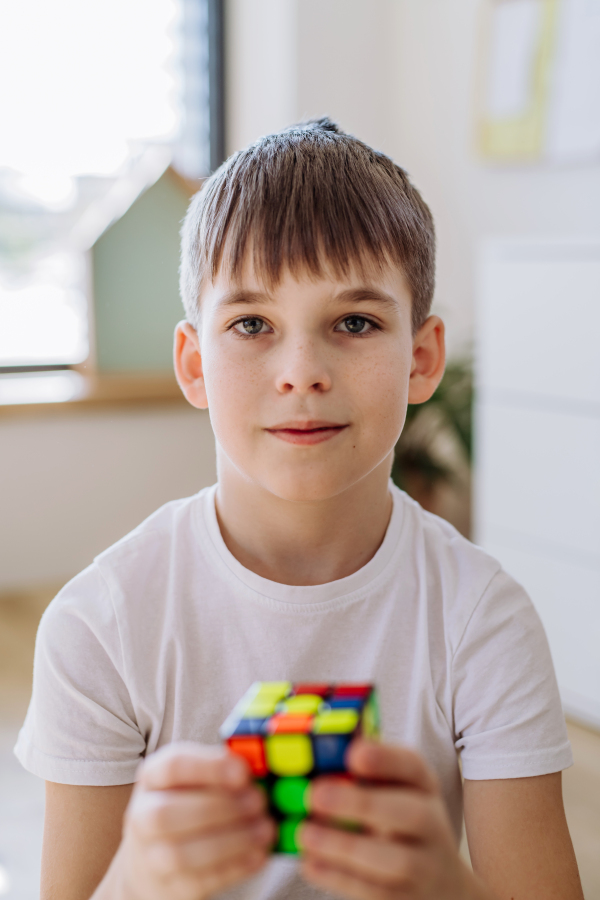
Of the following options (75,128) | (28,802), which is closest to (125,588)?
(28,802)

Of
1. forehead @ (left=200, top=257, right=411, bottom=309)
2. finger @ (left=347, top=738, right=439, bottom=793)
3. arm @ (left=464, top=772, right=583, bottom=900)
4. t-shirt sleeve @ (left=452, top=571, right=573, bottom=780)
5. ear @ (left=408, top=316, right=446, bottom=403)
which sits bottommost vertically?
arm @ (left=464, top=772, right=583, bottom=900)

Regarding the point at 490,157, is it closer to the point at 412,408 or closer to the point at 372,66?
the point at 372,66

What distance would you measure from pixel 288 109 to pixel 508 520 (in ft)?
5.10

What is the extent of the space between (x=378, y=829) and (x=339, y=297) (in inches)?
16.7

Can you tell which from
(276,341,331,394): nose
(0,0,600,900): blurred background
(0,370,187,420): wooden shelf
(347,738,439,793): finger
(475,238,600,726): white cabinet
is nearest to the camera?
(347,738,439,793): finger

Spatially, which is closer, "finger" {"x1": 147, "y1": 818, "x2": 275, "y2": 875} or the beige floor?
"finger" {"x1": 147, "y1": 818, "x2": 275, "y2": 875}

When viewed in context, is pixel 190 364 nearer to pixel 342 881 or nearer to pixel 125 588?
pixel 125 588

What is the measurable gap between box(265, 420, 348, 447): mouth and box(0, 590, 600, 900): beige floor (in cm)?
110

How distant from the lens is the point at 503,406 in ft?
7.25

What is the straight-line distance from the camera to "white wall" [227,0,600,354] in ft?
9.29

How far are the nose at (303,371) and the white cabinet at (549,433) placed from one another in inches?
54.3

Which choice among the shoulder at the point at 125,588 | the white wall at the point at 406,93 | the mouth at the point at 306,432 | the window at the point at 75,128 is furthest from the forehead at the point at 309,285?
the window at the point at 75,128

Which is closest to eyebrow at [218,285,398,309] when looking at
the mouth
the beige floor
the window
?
the mouth

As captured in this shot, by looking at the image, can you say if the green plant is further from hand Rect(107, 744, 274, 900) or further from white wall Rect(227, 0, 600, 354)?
hand Rect(107, 744, 274, 900)
